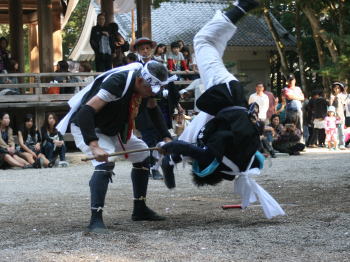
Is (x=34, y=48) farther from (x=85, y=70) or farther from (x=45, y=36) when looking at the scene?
(x=85, y=70)

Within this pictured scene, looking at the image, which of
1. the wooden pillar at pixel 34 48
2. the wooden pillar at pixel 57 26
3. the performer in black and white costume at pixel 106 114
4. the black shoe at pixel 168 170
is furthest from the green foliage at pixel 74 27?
the black shoe at pixel 168 170

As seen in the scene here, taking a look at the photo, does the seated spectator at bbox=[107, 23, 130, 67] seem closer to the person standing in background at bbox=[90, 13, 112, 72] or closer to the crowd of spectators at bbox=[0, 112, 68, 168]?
the person standing in background at bbox=[90, 13, 112, 72]

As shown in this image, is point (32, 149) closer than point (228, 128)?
No

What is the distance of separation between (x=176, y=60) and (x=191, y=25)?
17.8 m

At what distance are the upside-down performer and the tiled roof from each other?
1009 inches

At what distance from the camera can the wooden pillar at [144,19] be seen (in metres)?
18.3

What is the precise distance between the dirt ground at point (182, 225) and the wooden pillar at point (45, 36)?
761 centimetres

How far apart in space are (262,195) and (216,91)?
1012 mm

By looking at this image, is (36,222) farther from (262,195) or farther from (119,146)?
(262,195)

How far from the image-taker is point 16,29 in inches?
896

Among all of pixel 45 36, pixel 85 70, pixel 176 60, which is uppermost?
pixel 45 36

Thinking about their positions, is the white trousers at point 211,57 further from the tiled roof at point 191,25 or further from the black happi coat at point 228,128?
the tiled roof at point 191,25

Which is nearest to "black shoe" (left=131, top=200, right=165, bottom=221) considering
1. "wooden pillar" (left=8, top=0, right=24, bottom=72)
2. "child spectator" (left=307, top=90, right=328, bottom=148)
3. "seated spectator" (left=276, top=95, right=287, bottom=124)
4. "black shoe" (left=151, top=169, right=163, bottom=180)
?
"black shoe" (left=151, top=169, right=163, bottom=180)

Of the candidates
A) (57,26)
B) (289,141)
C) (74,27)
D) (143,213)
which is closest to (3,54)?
(57,26)
